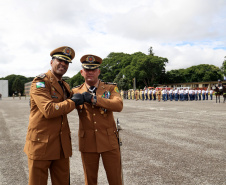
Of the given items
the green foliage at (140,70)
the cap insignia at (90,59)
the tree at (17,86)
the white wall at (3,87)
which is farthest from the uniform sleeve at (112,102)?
the tree at (17,86)

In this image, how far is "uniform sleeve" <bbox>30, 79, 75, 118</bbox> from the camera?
2574mm

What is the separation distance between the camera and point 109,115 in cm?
314

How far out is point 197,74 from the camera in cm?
8425

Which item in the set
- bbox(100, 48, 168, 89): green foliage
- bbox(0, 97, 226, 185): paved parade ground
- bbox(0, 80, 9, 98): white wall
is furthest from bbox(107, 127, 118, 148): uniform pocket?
bbox(0, 80, 9, 98): white wall

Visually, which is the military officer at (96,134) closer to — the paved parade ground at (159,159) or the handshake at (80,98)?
the handshake at (80,98)

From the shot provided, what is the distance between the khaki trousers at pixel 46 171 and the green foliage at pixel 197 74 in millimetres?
75152

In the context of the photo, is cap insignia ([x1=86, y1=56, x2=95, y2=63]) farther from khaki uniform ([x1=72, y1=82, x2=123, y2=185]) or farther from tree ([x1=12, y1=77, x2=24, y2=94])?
tree ([x1=12, y1=77, x2=24, y2=94])

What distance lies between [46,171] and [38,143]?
0.37 metres

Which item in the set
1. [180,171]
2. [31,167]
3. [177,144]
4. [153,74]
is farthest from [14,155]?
[153,74]

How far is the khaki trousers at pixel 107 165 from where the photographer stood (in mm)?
2984

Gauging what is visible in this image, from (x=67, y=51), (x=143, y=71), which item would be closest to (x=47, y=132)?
(x=67, y=51)

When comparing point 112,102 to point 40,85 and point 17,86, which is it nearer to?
point 40,85

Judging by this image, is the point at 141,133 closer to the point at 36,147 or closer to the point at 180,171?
the point at 180,171

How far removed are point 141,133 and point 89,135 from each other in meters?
5.34
